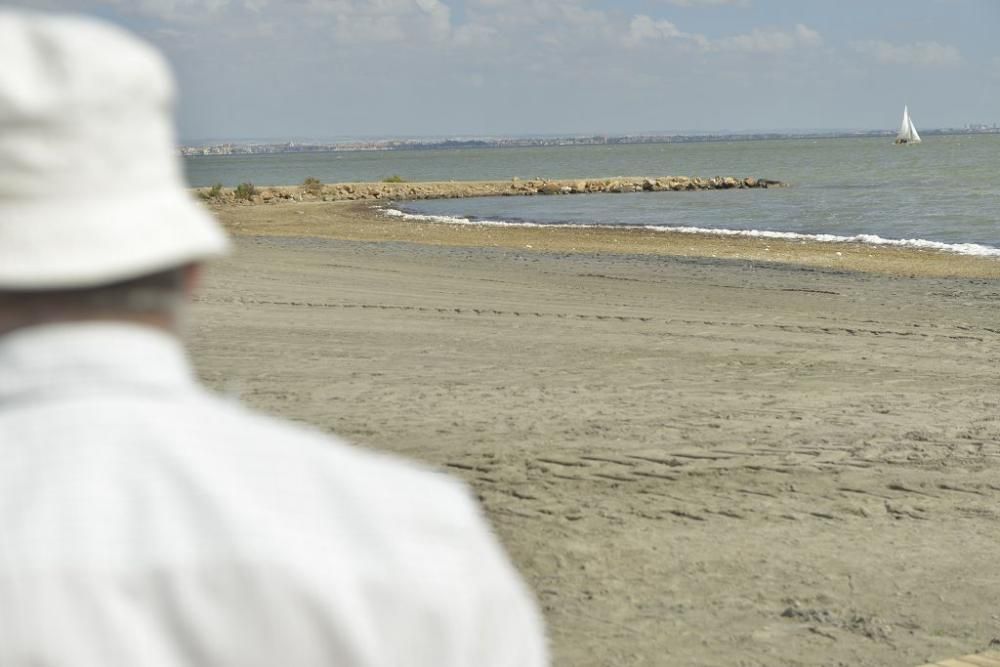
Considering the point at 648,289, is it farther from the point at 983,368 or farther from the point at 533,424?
the point at 533,424

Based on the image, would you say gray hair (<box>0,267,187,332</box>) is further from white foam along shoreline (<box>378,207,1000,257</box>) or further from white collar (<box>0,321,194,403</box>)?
white foam along shoreline (<box>378,207,1000,257</box>)

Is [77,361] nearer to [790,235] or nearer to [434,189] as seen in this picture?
[790,235]

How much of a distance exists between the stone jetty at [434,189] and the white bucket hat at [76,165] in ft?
163

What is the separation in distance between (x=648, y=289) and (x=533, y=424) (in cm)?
821

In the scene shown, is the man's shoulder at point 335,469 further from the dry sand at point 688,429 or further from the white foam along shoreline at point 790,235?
the white foam along shoreline at point 790,235

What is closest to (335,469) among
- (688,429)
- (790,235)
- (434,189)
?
(688,429)

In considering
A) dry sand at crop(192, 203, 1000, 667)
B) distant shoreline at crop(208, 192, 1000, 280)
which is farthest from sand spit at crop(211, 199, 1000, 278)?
dry sand at crop(192, 203, 1000, 667)

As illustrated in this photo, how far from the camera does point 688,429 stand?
27.7 feet

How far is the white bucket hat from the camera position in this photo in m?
1.11

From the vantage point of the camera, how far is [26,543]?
3.45 ft

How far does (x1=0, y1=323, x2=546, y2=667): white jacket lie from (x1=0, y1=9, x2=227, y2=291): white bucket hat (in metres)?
0.07

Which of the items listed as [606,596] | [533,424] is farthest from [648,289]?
[606,596]

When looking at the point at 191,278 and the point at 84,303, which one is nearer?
the point at 84,303

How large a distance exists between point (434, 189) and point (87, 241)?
2413 inches
